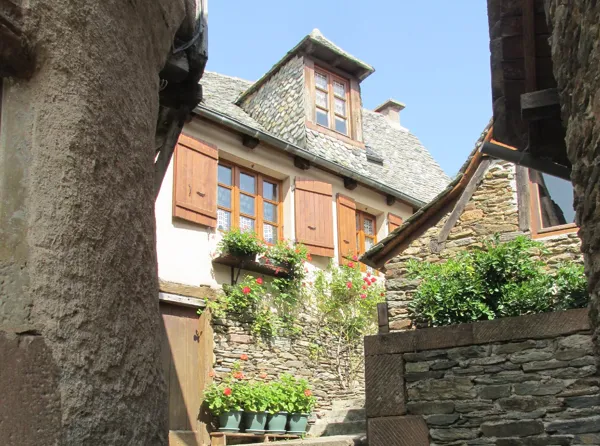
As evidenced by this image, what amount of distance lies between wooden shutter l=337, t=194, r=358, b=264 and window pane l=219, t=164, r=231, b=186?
7.06 feet

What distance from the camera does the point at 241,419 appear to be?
31.9ft

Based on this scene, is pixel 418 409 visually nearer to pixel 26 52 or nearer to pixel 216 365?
pixel 216 365

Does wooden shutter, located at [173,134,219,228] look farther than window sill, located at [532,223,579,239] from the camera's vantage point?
Yes

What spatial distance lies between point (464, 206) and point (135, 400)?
24.4 ft

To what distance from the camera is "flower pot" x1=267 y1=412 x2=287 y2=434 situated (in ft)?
32.2

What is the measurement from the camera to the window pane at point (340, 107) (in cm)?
1393

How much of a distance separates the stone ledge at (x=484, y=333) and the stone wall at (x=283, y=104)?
5957 mm

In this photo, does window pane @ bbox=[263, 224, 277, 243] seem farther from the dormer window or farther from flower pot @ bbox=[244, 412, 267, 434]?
flower pot @ bbox=[244, 412, 267, 434]

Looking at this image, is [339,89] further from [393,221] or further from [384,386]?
[384,386]

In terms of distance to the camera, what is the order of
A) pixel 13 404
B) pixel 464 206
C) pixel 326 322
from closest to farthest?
pixel 13 404
pixel 464 206
pixel 326 322

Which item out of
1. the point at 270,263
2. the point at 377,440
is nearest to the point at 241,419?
the point at 270,263

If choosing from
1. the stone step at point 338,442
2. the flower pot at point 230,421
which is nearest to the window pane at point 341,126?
the flower pot at point 230,421

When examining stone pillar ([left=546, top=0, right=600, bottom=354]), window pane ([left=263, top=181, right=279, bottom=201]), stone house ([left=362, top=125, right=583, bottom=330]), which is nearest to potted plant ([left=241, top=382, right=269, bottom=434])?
stone house ([left=362, top=125, right=583, bottom=330])

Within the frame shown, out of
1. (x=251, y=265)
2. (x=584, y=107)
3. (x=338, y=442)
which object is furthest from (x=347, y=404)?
(x=584, y=107)
